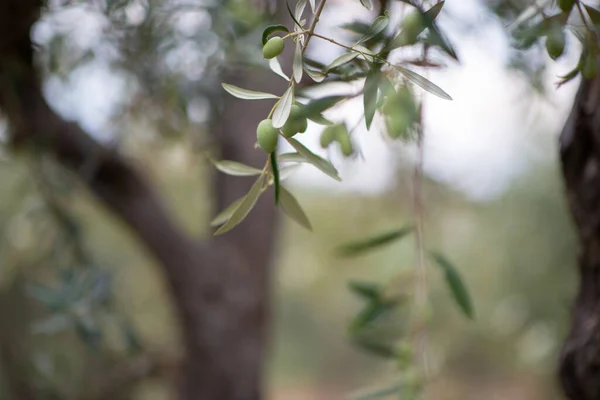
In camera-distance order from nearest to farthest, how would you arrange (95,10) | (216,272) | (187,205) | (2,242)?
(95,10)
(216,272)
(2,242)
(187,205)

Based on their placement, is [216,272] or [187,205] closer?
[216,272]

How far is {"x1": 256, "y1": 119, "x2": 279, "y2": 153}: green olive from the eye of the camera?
0.29m

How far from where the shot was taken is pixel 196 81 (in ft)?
3.32

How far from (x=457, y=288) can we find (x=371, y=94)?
1.02ft

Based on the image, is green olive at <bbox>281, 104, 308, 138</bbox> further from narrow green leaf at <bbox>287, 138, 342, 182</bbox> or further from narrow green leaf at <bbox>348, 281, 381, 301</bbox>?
narrow green leaf at <bbox>348, 281, 381, 301</bbox>

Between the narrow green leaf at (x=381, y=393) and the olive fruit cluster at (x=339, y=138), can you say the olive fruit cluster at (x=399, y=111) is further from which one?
the narrow green leaf at (x=381, y=393)

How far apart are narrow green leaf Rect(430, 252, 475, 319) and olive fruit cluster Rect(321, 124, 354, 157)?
8.4 inches

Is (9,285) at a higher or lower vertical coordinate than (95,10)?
lower

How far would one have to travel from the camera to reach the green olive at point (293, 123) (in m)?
0.32

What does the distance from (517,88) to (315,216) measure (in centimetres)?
363

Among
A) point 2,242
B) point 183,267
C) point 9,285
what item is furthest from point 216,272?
point 9,285

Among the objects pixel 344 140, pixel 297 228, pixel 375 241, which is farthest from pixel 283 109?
pixel 297 228

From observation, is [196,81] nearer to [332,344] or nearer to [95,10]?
[95,10]

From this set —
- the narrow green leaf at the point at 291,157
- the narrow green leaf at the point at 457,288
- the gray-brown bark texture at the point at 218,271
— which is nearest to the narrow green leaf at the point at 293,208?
the narrow green leaf at the point at 291,157
